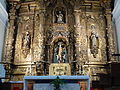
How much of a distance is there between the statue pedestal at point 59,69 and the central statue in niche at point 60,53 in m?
0.51

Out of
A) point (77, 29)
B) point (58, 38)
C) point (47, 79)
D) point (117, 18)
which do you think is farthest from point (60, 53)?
point (117, 18)

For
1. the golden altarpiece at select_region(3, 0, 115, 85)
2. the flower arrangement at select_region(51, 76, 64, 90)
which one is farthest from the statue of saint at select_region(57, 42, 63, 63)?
the flower arrangement at select_region(51, 76, 64, 90)

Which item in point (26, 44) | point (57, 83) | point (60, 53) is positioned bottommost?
point (57, 83)

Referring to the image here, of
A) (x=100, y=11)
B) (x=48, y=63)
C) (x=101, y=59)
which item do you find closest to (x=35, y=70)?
(x=48, y=63)

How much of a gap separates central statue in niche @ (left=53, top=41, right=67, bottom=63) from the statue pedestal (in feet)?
1.66

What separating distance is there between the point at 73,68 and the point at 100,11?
4696 mm

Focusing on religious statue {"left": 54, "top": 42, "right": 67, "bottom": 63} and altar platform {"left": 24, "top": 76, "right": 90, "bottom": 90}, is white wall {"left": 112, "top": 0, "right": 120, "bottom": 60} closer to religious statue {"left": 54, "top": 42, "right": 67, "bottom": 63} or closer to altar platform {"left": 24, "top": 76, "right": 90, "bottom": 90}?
religious statue {"left": 54, "top": 42, "right": 67, "bottom": 63}

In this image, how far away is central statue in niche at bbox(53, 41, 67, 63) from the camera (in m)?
12.1

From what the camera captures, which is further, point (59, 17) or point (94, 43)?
point (59, 17)

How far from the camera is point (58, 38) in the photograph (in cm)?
1288

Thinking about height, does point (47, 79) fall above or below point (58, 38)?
below

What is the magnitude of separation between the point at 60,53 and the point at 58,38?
46.5 inches

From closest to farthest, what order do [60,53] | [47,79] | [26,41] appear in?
[47,79], [60,53], [26,41]

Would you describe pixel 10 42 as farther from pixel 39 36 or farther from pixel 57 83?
pixel 57 83
